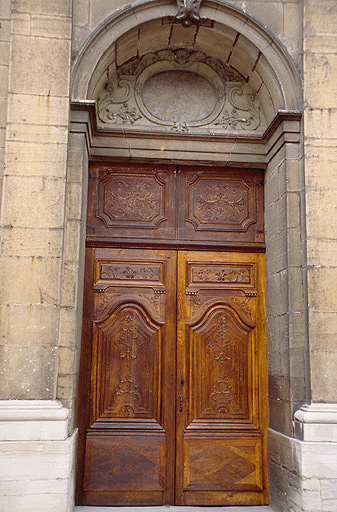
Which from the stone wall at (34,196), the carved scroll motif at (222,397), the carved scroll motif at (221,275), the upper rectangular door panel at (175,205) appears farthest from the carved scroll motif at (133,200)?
the carved scroll motif at (222,397)

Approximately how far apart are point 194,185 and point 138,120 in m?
0.82

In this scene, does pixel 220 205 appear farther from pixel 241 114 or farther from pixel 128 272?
pixel 128 272

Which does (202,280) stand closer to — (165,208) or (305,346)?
(165,208)

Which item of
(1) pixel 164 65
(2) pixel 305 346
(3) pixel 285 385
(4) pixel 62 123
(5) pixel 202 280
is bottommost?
(3) pixel 285 385

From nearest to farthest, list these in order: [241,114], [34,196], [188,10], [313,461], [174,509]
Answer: [313,461], [34,196], [174,509], [188,10], [241,114]

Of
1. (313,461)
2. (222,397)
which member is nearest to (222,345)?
(222,397)

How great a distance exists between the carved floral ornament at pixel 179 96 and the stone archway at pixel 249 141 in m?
0.10

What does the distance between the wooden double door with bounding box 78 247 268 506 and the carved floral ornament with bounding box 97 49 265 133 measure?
1.25 m

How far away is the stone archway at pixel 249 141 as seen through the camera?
464 centimetres

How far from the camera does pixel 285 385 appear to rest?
15.1 feet

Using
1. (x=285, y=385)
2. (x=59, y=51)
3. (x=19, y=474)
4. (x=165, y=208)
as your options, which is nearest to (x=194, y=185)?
(x=165, y=208)

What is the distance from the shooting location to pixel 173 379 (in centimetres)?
498

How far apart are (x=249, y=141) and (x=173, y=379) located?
2362mm

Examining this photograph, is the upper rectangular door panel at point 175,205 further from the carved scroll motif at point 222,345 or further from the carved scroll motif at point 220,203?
the carved scroll motif at point 222,345
